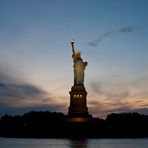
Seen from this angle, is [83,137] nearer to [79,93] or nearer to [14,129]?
[79,93]

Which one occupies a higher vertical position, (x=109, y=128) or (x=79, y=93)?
(x=79, y=93)

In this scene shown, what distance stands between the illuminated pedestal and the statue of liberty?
0.79 meters

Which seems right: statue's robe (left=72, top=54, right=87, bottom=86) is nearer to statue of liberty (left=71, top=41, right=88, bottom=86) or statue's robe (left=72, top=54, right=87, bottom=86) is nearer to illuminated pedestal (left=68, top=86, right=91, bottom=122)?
statue of liberty (left=71, top=41, right=88, bottom=86)

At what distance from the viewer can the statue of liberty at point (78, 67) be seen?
5512 centimetres

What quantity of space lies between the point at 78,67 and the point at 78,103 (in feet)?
15.7

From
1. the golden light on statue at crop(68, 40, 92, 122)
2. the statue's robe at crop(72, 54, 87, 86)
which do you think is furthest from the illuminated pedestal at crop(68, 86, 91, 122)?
the statue's robe at crop(72, 54, 87, 86)

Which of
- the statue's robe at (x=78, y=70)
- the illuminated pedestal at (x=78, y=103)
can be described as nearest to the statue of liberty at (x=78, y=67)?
the statue's robe at (x=78, y=70)

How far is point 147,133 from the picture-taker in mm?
56000

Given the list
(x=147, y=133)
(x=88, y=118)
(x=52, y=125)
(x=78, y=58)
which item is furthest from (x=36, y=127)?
(x=147, y=133)

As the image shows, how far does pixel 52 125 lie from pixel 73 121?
2752 mm

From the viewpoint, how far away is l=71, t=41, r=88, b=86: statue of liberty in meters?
55.1

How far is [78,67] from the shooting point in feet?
182

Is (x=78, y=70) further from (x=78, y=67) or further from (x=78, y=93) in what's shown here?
(x=78, y=93)

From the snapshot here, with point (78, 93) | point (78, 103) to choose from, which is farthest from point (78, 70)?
point (78, 103)
